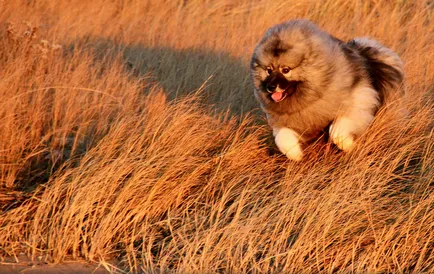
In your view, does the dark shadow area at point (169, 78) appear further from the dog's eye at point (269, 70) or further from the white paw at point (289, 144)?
the dog's eye at point (269, 70)

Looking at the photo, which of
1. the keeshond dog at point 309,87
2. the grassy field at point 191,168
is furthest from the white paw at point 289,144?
the grassy field at point 191,168

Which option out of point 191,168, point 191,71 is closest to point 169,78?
point 191,71

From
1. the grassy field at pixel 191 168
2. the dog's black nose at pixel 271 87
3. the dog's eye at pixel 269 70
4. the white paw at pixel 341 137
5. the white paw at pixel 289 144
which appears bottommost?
the grassy field at pixel 191 168

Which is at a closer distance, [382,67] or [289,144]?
[289,144]

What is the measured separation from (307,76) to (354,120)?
1.55ft

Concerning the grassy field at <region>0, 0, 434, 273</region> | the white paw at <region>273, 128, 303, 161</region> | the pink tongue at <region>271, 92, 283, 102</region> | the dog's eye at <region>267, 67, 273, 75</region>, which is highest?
the dog's eye at <region>267, 67, 273, 75</region>

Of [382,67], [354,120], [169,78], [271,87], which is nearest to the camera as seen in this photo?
[271,87]

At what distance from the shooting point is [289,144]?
5617 millimetres

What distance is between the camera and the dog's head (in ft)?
17.6

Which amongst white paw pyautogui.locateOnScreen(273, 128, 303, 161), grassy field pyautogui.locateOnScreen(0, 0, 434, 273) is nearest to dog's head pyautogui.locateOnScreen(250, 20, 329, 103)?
white paw pyautogui.locateOnScreen(273, 128, 303, 161)

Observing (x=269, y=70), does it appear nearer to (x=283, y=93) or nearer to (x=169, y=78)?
(x=283, y=93)

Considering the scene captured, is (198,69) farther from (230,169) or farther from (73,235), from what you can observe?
(73,235)

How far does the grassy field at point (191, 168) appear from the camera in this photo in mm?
4707

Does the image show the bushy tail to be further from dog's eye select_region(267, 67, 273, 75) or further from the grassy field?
dog's eye select_region(267, 67, 273, 75)
